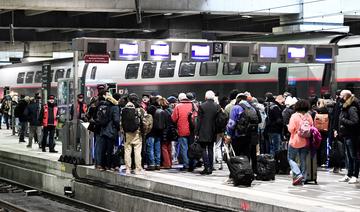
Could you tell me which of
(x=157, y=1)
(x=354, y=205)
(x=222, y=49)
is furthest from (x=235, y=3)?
(x=354, y=205)

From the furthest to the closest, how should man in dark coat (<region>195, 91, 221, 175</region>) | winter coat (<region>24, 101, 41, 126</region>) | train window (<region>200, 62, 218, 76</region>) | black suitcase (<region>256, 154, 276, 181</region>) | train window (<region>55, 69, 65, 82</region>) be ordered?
train window (<region>55, 69, 65, 82</region>)
train window (<region>200, 62, 218, 76</region>)
winter coat (<region>24, 101, 41, 126</region>)
man in dark coat (<region>195, 91, 221, 175</region>)
black suitcase (<region>256, 154, 276, 181</region>)

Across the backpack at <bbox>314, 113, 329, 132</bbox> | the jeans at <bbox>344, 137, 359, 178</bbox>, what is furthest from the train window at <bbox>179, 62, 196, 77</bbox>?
the jeans at <bbox>344, 137, 359, 178</bbox>

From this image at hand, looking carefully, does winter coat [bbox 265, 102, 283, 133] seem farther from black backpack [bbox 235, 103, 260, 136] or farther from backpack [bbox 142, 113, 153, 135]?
backpack [bbox 142, 113, 153, 135]

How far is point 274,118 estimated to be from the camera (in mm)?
16531

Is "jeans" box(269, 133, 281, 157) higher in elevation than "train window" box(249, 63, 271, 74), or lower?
lower

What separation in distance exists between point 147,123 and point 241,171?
3.34 m

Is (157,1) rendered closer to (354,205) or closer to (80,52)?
(80,52)

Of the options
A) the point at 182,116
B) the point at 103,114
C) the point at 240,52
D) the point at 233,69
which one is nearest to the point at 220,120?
the point at 182,116

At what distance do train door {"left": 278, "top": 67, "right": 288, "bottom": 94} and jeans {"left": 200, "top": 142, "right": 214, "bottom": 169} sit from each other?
1125 centimetres

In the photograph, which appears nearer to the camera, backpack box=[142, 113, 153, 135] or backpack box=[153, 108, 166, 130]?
backpack box=[142, 113, 153, 135]

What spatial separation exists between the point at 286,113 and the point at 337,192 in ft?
13.3

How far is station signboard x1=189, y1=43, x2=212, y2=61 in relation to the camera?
20.0m

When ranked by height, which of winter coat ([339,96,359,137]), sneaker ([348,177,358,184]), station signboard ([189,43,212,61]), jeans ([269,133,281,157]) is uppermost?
station signboard ([189,43,212,61])

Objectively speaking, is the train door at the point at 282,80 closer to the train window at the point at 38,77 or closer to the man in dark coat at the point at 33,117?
the man in dark coat at the point at 33,117
